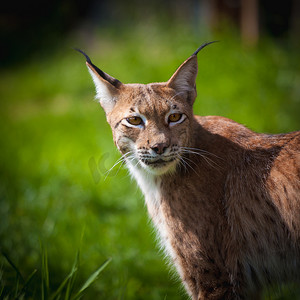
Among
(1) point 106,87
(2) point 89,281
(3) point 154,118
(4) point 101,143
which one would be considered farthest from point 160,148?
(4) point 101,143

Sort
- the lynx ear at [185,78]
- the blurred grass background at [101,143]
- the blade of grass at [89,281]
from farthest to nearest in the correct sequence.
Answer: the blurred grass background at [101,143] < the lynx ear at [185,78] < the blade of grass at [89,281]

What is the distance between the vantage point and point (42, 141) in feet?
26.9

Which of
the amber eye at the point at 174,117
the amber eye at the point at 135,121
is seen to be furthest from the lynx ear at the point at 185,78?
the amber eye at the point at 135,121

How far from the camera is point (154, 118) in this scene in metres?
3.10

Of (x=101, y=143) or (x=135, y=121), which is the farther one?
(x=101, y=143)

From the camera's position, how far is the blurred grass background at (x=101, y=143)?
4.45 meters

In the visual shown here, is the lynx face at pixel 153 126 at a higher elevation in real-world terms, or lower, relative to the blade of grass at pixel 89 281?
higher

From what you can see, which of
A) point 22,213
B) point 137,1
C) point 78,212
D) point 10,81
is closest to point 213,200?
point 78,212

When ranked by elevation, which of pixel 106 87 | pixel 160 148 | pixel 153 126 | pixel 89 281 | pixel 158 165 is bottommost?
pixel 89 281

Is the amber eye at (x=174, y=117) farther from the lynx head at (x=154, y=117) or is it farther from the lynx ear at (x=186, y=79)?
the lynx ear at (x=186, y=79)

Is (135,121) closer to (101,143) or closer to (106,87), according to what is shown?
(106,87)

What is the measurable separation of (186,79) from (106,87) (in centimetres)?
66

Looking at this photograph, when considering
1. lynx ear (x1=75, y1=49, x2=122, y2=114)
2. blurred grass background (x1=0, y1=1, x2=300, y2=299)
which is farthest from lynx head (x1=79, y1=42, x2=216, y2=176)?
blurred grass background (x1=0, y1=1, x2=300, y2=299)

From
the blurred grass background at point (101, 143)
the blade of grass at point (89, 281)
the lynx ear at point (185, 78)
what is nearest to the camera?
the blade of grass at point (89, 281)
